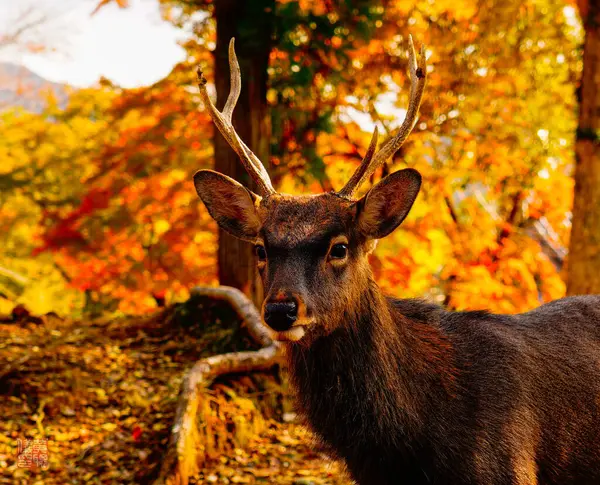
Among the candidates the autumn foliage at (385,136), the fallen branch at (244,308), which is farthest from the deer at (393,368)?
the autumn foliage at (385,136)

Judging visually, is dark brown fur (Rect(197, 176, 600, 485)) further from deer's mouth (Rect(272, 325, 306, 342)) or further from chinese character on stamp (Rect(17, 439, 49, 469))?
chinese character on stamp (Rect(17, 439, 49, 469))

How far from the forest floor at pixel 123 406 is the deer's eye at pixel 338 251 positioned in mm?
2123

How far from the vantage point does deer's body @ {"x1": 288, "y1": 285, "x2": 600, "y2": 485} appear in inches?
135

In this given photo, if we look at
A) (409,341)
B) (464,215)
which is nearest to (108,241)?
(464,215)

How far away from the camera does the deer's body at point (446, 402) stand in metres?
3.42

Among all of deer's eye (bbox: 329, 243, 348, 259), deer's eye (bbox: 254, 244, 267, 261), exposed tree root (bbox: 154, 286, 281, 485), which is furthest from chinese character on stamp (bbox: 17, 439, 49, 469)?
deer's eye (bbox: 329, 243, 348, 259)

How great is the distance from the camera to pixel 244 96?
824 cm

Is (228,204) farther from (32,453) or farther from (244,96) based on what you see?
(244,96)

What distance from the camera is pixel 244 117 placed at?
8250 millimetres

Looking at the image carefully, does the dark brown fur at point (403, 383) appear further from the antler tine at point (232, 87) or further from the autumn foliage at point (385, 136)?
the autumn foliage at point (385, 136)

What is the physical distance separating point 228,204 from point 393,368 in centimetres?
131

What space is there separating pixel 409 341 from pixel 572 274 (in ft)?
21.2

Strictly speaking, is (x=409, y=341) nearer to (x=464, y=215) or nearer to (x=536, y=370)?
(x=536, y=370)

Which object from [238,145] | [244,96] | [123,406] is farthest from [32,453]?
[244,96]
